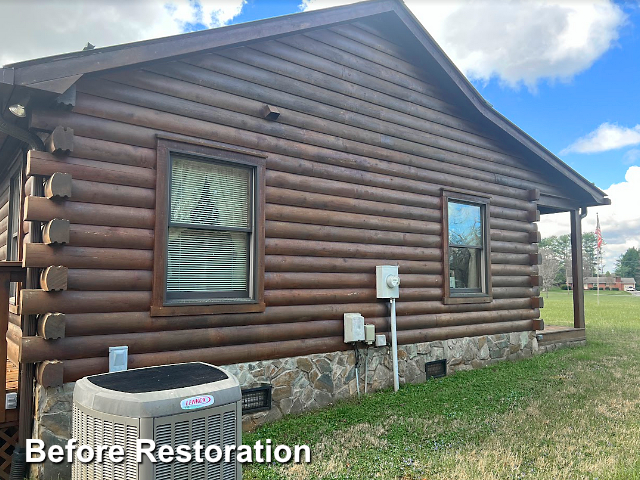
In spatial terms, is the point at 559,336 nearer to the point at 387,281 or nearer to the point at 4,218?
the point at 387,281

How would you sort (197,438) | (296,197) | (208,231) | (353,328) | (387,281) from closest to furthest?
(197,438) < (208,231) < (296,197) < (353,328) < (387,281)

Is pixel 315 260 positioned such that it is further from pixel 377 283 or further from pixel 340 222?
pixel 377 283

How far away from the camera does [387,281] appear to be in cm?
629

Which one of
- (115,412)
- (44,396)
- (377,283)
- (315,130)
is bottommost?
(44,396)

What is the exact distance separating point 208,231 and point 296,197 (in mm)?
1216

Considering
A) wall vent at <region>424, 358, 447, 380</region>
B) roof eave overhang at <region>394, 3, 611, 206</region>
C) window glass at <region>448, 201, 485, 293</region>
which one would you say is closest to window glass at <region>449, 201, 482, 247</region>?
window glass at <region>448, 201, 485, 293</region>

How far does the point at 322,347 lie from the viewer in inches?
227

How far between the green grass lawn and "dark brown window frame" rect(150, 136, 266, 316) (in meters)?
1.39

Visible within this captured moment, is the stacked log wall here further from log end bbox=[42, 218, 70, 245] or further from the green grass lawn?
the green grass lawn

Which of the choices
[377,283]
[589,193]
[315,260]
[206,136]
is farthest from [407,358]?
[589,193]

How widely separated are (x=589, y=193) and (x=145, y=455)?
10.5 metres

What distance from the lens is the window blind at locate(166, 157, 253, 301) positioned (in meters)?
4.79

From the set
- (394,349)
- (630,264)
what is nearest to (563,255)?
(630,264)

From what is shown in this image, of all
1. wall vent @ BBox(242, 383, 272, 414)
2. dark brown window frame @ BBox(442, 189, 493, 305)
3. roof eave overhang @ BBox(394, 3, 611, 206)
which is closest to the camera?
wall vent @ BBox(242, 383, 272, 414)
